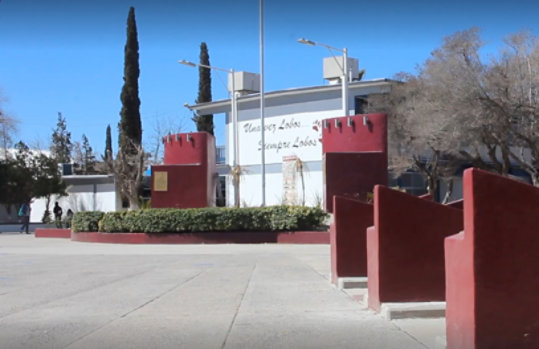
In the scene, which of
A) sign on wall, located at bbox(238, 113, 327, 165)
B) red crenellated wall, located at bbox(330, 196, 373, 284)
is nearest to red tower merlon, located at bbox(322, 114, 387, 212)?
red crenellated wall, located at bbox(330, 196, 373, 284)

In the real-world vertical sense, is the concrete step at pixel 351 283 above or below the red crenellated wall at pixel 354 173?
below

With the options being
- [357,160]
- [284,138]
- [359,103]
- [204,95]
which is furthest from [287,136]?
[357,160]

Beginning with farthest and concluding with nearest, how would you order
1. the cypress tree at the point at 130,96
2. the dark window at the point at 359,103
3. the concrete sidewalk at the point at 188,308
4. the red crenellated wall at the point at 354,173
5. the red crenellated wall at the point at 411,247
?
the cypress tree at the point at 130,96, the dark window at the point at 359,103, the red crenellated wall at the point at 354,173, the red crenellated wall at the point at 411,247, the concrete sidewalk at the point at 188,308

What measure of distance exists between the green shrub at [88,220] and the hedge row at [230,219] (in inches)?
89.4

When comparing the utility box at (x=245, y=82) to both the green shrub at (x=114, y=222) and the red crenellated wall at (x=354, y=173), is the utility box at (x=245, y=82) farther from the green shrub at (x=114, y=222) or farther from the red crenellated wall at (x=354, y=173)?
the red crenellated wall at (x=354, y=173)

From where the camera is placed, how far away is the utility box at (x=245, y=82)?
48531 mm

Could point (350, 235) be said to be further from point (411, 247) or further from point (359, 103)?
point (359, 103)

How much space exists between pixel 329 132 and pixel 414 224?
17.2 metres

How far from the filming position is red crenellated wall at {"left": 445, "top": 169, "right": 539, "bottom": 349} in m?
5.93

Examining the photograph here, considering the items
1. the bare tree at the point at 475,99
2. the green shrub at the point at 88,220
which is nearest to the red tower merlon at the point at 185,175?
the green shrub at the point at 88,220

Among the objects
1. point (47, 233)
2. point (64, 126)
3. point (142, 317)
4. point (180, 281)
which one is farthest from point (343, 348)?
point (64, 126)

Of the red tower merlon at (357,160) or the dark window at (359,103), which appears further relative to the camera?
the dark window at (359,103)

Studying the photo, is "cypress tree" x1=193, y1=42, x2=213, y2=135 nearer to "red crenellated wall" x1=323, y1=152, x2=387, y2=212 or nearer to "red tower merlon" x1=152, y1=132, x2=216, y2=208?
"red tower merlon" x1=152, y1=132, x2=216, y2=208

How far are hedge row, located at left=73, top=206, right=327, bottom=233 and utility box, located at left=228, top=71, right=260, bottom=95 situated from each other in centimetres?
2471
